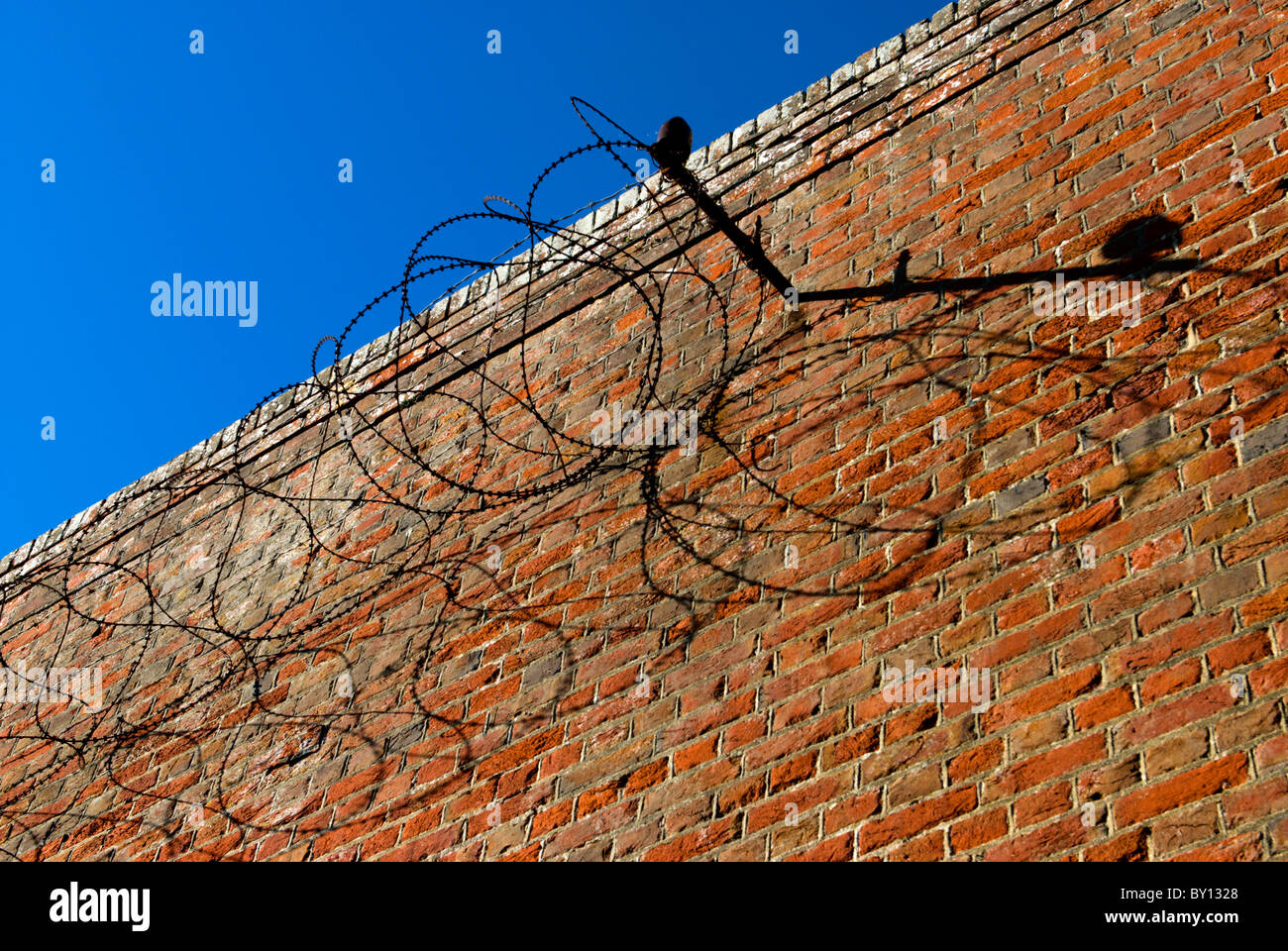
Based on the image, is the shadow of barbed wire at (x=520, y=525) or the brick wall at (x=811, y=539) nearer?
the brick wall at (x=811, y=539)

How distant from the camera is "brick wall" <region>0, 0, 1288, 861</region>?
120 inches

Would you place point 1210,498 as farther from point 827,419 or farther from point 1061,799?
point 827,419

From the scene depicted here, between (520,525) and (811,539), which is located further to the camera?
(520,525)

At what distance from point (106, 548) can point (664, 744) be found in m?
4.18

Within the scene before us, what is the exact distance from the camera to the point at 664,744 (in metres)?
3.70

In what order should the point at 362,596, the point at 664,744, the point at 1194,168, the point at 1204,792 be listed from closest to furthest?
the point at 1204,792
the point at 664,744
the point at 1194,168
the point at 362,596

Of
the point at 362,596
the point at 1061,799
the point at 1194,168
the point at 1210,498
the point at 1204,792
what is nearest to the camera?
the point at 1204,792

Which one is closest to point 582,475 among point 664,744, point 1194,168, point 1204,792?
point 664,744

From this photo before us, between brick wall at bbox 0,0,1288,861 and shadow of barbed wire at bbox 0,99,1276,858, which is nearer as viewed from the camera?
brick wall at bbox 0,0,1288,861

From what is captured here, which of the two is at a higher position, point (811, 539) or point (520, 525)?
point (520, 525)

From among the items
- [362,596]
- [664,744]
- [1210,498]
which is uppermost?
[362,596]

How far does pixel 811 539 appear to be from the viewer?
12.8 feet

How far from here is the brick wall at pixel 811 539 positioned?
9.99ft
